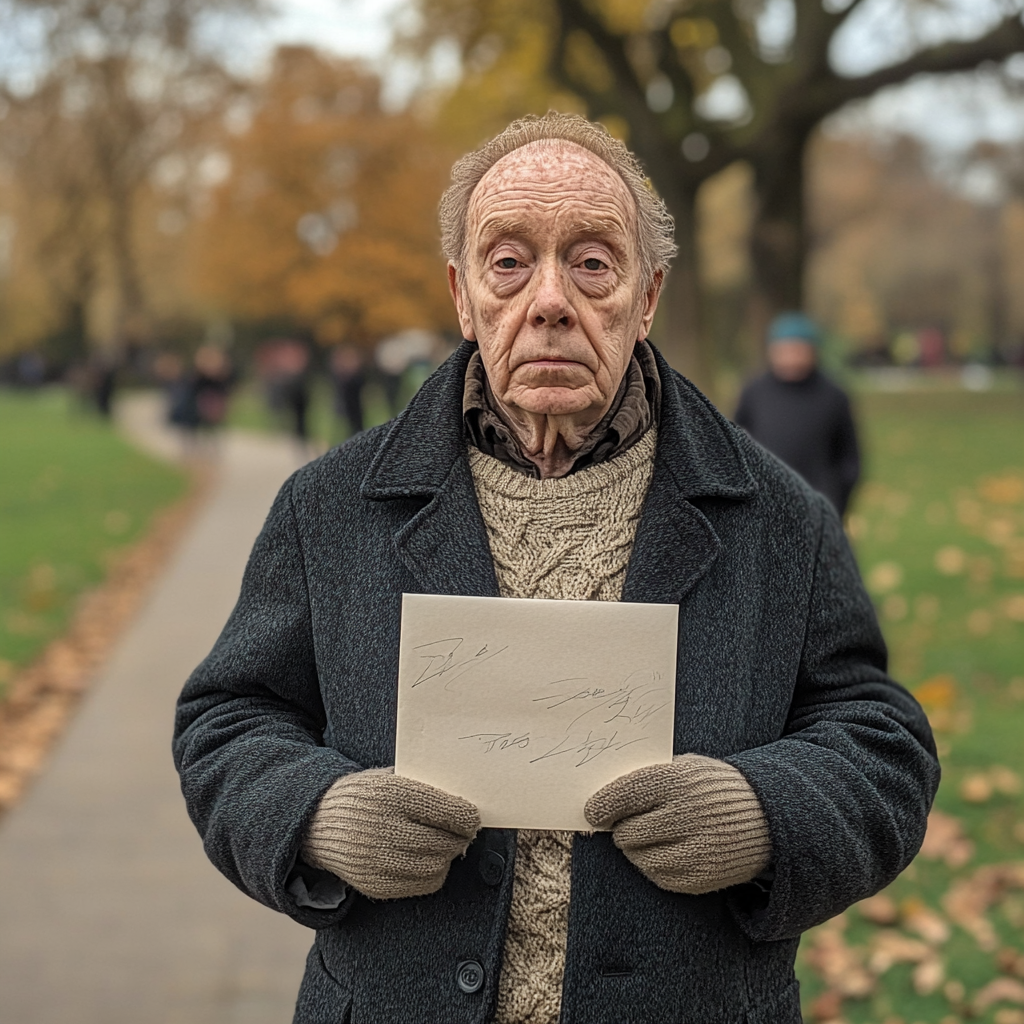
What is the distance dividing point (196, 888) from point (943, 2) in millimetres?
13282

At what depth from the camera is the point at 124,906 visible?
453 cm

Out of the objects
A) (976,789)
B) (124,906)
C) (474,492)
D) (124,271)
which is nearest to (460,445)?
(474,492)

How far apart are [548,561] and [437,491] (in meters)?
0.19

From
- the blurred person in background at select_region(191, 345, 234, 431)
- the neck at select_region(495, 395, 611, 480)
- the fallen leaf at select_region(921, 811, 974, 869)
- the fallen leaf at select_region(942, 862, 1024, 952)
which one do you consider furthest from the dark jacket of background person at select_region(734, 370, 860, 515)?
the blurred person in background at select_region(191, 345, 234, 431)

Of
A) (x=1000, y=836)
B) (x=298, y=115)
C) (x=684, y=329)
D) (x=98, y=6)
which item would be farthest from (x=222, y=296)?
(x=1000, y=836)

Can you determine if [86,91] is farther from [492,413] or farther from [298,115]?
[492,413]

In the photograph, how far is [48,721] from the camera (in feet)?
21.9

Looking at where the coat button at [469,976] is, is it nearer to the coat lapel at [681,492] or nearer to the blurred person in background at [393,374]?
the coat lapel at [681,492]

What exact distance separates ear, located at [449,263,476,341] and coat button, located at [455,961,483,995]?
0.92 meters

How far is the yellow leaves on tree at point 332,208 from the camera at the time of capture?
39.8 m

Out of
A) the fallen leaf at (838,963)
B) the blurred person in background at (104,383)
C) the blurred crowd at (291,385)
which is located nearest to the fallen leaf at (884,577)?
the blurred crowd at (291,385)

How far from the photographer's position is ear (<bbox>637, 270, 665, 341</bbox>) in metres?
2.01

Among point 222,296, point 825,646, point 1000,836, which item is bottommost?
point 222,296

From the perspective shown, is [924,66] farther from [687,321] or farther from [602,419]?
[602,419]
